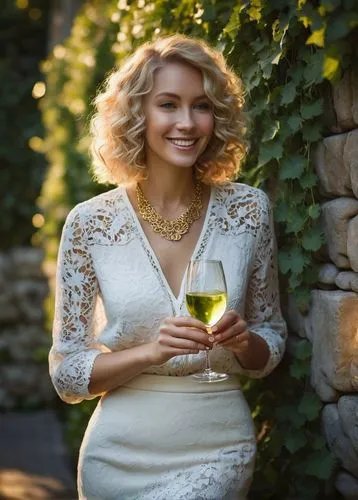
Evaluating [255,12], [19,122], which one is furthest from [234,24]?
[19,122]

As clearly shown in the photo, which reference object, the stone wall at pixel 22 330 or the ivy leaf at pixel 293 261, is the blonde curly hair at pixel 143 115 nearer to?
the ivy leaf at pixel 293 261

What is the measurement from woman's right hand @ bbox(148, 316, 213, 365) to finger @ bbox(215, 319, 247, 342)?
44mm

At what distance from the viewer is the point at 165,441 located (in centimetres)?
298

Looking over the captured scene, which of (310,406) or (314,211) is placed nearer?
(314,211)

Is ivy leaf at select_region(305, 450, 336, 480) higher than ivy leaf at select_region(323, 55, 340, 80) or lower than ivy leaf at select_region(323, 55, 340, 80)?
lower

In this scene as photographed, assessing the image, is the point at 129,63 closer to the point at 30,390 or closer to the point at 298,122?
the point at 298,122

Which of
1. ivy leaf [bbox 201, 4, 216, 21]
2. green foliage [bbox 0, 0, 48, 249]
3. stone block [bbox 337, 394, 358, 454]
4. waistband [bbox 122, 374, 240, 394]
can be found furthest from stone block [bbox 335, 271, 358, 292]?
green foliage [bbox 0, 0, 48, 249]

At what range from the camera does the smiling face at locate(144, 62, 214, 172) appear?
3.03 metres

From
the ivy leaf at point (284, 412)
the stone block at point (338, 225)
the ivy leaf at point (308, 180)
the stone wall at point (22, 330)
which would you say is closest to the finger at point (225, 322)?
the stone block at point (338, 225)

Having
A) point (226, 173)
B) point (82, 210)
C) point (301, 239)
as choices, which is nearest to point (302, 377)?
point (301, 239)

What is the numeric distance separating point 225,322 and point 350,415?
63 centimetres

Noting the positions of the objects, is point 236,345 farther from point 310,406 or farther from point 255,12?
point 255,12

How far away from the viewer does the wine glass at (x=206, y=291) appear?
2.59 meters

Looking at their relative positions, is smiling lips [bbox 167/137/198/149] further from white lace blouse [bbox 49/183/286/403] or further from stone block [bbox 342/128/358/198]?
stone block [bbox 342/128/358/198]
